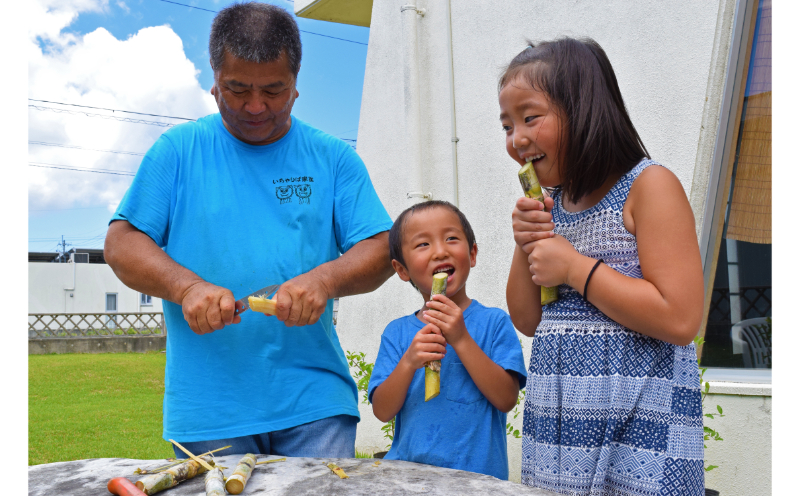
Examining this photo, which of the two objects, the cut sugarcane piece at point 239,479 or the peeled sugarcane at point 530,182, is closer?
the cut sugarcane piece at point 239,479

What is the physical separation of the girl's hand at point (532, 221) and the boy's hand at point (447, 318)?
0.33 meters

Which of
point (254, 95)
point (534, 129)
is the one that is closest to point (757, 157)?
point (534, 129)

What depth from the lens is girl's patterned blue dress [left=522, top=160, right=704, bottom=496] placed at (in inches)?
54.9

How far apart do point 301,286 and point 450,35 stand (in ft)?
12.0

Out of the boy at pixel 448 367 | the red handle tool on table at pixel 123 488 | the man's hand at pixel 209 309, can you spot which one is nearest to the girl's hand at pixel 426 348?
the boy at pixel 448 367

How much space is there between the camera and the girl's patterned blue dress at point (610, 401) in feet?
4.57

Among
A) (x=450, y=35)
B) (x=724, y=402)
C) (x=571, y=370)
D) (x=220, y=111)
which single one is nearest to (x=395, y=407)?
(x=571, y=370)

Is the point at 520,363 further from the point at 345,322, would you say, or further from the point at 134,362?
the point at 134,362

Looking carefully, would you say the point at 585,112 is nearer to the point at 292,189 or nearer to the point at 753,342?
the point at 292,189

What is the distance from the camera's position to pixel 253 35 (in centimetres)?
195

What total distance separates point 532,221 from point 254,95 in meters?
1.01

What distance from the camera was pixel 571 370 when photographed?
5.00 feet

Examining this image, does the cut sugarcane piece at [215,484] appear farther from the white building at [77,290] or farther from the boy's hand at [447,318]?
the white building at [77,290]

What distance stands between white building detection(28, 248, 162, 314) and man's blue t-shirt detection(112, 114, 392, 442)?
3193 centimetres
